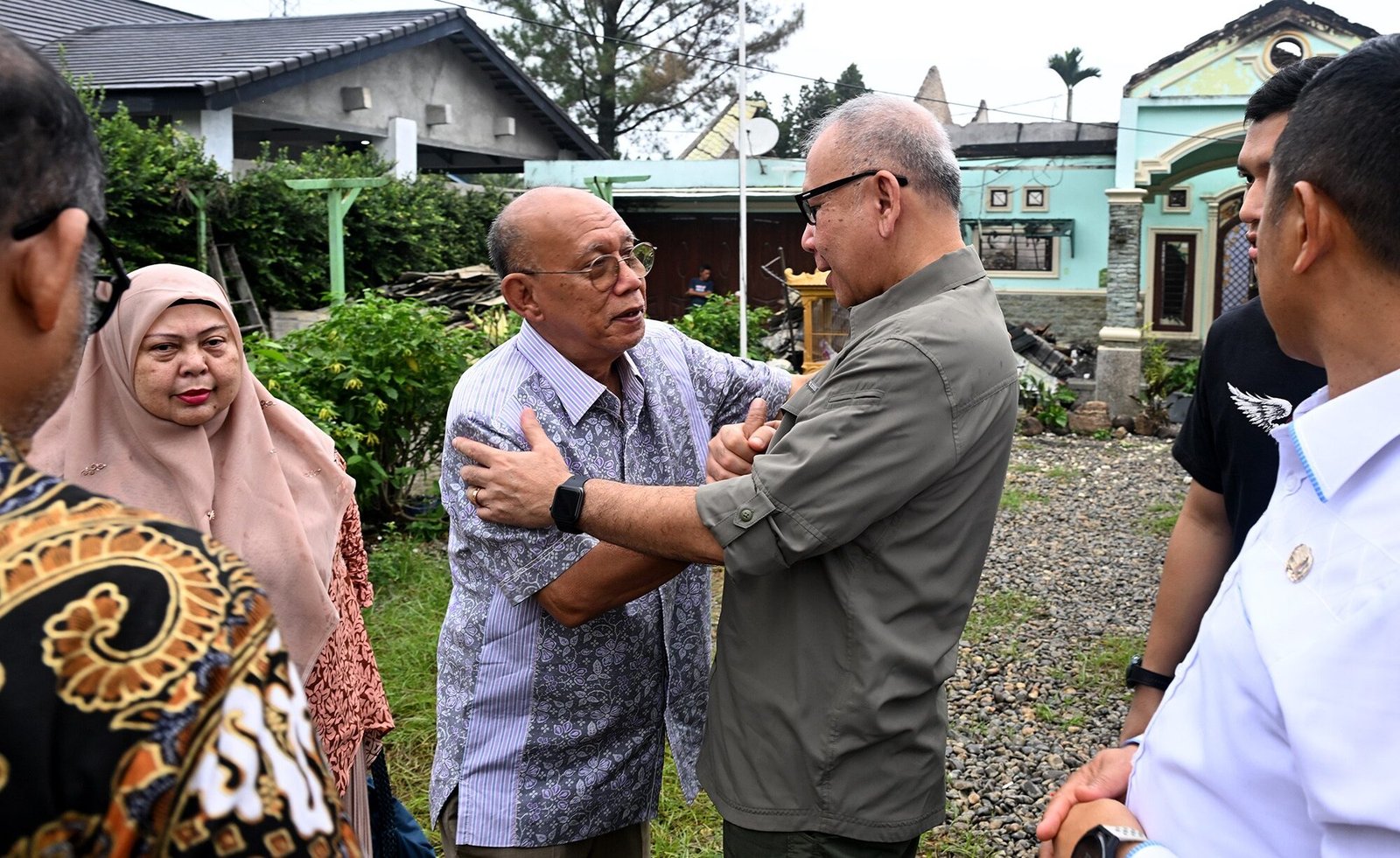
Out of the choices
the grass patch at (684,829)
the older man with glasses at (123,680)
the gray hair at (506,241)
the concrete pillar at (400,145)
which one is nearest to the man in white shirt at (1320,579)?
the older man with glasses at (123,680)

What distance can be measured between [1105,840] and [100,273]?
134 centimetres

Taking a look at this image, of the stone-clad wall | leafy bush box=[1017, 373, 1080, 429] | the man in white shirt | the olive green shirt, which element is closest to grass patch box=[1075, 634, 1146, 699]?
the olive green shirt

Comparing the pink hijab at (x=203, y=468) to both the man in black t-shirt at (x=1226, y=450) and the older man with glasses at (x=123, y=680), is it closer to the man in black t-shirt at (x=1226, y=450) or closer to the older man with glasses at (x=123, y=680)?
the older man with glasses at (x=123, y=680)

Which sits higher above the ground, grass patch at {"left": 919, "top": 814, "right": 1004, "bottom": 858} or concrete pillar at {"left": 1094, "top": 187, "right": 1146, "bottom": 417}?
concrete pillar at {"left": 1094, "top": 187, "right": 1146, "bottom": 417}

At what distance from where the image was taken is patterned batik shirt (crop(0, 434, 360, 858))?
773mm

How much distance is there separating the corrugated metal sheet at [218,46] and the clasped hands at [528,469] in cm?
1175

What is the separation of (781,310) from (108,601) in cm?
1641

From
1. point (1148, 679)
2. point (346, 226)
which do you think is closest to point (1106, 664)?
point (1148, 679)

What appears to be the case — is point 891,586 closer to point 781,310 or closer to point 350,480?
point 350,480

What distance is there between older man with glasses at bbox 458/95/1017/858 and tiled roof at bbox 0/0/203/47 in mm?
15230

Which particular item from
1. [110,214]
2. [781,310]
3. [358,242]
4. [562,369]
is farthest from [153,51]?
[562,369]

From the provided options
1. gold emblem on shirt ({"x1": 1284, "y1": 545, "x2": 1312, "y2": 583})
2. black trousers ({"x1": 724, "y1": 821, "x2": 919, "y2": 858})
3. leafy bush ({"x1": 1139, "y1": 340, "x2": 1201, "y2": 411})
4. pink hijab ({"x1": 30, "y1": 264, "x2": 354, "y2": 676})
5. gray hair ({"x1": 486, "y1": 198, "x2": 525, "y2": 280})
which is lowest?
leafy bush ({"x1": 1139, "y1": 340, "x2": 1201, "y2": 411})

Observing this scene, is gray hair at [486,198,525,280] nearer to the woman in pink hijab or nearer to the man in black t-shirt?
the woman in pink hijab

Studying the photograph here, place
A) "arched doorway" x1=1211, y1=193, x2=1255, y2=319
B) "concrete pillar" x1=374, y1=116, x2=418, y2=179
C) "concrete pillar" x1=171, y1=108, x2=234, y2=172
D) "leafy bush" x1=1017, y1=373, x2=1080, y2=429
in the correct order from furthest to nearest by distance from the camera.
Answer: "arched doorway" x1=1211, y1=193, x2=1255, y2=319 < "concrete pillar" x1=374, y1=116, x2=418, y2=179 < "leafy bush" x1=1017, y1=373, x2=1080, y2=429 < "concrete pillar" x1=171, y1=108, x2=234, y2=172
